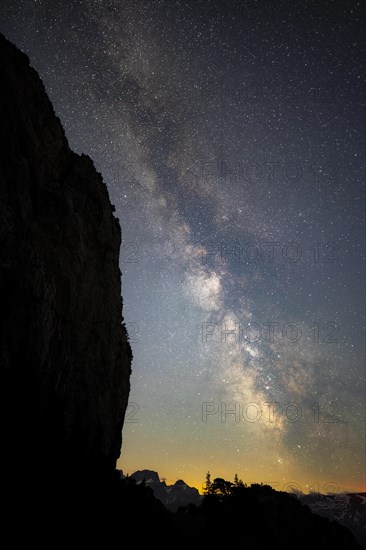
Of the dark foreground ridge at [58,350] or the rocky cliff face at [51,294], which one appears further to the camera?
the rocky cliff face at [51,294]

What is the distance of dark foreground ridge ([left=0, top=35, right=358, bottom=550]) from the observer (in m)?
16.7

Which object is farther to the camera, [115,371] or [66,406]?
[115,371]

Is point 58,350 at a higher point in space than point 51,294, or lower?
lower

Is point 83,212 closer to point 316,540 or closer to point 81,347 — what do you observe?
point 81,347

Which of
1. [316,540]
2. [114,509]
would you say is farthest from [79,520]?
[316,540]

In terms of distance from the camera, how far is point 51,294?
22.6 meters

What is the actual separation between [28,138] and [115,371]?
73.1ft

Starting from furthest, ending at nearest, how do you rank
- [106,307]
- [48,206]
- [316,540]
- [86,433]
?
[316,540]
[106,307]
[86,433]
[48,206]

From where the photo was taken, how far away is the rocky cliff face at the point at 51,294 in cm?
1911

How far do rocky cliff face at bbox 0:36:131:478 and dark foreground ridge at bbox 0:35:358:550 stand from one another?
8 centimetres

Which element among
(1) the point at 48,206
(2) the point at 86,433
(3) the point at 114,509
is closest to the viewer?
(3) the point at 114,509

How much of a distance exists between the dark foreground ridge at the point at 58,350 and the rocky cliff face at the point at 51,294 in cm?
8

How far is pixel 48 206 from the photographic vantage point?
2492 cm

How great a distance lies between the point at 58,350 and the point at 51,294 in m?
4.04
